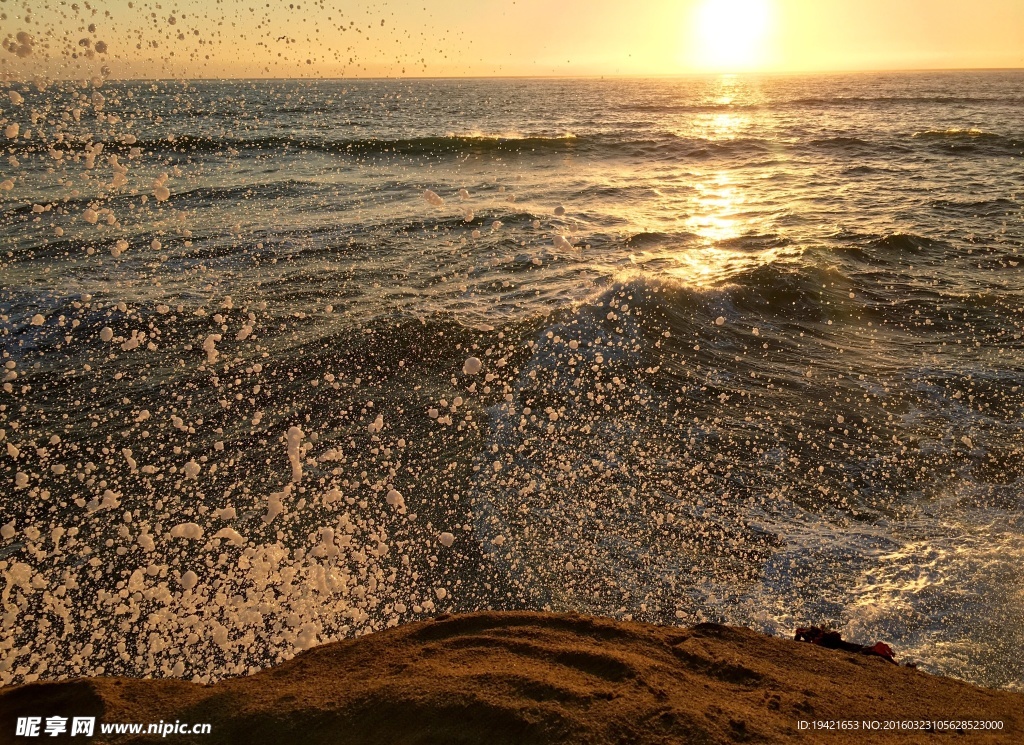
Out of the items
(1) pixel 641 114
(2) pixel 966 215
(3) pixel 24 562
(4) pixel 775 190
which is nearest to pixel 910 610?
(3) pixel 24 562

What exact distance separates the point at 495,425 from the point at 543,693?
3070 millimetres

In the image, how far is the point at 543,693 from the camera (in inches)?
92.4

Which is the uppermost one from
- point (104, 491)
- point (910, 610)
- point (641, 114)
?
point (641, 114)

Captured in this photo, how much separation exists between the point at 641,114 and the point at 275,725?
39.4m

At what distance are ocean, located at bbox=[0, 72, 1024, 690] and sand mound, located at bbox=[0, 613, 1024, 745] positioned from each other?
57 centimetres

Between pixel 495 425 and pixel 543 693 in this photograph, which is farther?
pixel 495 425

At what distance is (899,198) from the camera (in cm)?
1386

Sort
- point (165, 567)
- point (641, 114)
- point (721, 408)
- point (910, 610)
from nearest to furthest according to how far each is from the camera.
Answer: point (910, 610) → point (165, 567) → point (721, 408) → point (641, 114)

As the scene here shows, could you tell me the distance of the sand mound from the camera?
222 centimetres

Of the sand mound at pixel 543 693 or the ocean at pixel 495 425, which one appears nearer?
the sand mound at pixel 543 693

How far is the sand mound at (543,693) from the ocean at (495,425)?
0.57m

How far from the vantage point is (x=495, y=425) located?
5.32 meters

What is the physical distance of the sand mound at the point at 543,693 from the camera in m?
2.22

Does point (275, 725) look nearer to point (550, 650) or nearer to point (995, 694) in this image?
point (550, 650)
